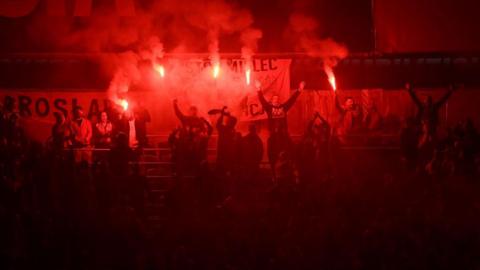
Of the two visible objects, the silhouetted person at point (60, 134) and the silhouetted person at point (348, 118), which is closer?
the silhouetted person at point (60, 134)

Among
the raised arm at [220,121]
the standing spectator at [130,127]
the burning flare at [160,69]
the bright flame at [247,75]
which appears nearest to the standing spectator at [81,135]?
the standing spectator at [130,127]

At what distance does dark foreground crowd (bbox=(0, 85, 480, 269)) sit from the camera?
926cm

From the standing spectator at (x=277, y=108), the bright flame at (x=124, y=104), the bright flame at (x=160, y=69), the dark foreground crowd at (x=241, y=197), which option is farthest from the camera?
the bright flame at (x=160, y=69)

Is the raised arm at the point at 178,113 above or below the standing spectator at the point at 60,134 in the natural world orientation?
above

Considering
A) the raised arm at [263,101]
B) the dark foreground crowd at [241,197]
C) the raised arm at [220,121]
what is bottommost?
the dark foreground crowd at [241,197]

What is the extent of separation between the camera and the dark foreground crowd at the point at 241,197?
30.4 feet

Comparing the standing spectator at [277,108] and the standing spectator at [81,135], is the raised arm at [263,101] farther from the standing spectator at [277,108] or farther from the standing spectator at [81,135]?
the standing spectator at [81,135]

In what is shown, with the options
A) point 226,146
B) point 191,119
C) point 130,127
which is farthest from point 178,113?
point 226,146

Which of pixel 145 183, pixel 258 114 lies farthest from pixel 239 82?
pixel 145 183

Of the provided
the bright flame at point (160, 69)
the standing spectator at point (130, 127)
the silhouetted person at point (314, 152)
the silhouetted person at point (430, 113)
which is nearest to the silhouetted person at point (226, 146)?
the silhouetted person at point (314, 152)

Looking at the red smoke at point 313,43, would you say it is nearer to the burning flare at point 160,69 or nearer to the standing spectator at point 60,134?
the burning flare at point 160,69

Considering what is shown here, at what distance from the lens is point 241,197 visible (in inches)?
430

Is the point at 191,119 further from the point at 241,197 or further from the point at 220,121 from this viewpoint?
the point at 241,197

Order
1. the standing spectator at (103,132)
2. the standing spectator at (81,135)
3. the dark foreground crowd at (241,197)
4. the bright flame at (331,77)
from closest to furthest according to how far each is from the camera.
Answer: the dark foreground crowd at (241,197), the standing spectator at (81,135), the standing spectator at (103,132), the bright flame at (331,77)
